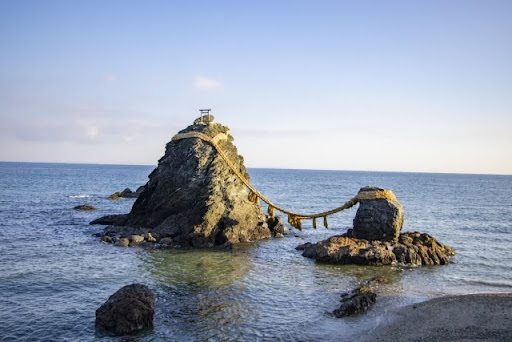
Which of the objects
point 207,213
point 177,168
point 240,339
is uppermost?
point 177,168

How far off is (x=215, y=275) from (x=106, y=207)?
30001mm

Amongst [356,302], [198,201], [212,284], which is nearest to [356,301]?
[356,302]

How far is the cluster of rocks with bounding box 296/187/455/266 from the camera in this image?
2103 cm

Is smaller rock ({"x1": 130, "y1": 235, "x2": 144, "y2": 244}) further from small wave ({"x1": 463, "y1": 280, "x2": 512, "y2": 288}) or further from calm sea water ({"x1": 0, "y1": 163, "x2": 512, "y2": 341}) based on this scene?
small wave ({"x1": 463, "y1": 280, "x2": 512, "y2": 288})

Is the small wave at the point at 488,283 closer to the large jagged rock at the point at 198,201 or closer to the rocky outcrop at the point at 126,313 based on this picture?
the large jagged rock at the point at 198,201

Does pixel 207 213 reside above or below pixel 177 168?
below

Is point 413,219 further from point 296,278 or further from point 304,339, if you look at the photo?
point 304,339

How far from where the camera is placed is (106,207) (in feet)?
148

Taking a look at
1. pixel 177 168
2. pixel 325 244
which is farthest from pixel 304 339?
pixel 177 168

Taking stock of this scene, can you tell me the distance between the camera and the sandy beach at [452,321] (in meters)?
11.9

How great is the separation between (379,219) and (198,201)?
10.9 m

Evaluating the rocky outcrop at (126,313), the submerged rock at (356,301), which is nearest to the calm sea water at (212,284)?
the submerged rock at (356,301)

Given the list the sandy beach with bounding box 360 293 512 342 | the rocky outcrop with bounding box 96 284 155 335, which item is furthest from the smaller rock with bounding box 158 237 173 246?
the sandy beach with bounding box 360 293 512 342

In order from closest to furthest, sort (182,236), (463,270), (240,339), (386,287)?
(240,339), (386,287), (463,270), (182,236)
